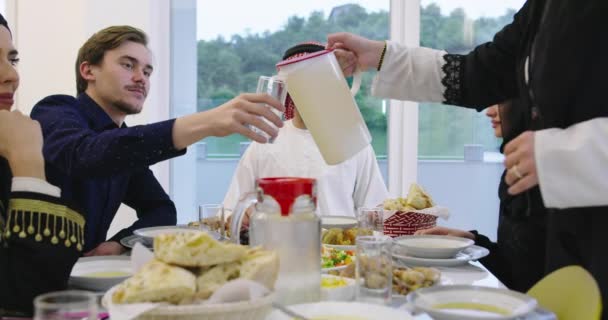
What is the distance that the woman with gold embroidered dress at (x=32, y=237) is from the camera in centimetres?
103

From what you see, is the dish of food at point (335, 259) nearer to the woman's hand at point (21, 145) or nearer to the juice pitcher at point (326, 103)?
the juice pitcher at point (326, 103)

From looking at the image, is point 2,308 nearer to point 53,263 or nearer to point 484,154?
point 53,263

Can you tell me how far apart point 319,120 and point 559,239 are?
0.51 m

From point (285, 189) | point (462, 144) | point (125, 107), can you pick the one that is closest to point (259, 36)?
point (462, 144)

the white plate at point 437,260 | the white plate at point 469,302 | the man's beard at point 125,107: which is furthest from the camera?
the man's beard at point 125,107

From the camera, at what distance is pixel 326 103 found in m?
1.17

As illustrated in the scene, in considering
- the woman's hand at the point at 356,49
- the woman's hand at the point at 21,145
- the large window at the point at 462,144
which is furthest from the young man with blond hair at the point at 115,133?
the large window at the point at 462,144

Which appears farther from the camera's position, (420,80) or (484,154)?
(484,154)

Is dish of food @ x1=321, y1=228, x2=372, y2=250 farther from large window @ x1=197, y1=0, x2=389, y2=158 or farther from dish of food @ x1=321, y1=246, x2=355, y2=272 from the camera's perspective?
large window @ x1=197, y1=0, x2=389, y2=158

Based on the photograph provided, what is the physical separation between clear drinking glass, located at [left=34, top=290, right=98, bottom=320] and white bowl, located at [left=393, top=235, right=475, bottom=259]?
0.81 metres

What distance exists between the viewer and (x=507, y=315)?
2.69ft

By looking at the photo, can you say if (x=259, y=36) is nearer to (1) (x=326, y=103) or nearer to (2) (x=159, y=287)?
(1) (x=326, y=103)

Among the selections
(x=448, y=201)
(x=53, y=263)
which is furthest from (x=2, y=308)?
(x=448, y=201)

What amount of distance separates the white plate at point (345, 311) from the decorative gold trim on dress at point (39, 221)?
0.48 metres
